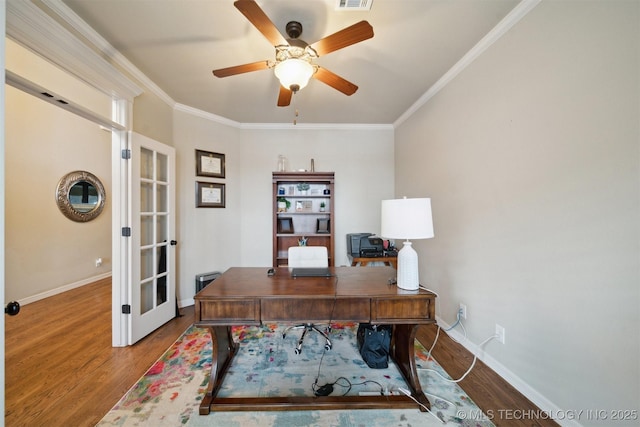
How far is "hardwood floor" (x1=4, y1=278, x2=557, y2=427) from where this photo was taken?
1.39m

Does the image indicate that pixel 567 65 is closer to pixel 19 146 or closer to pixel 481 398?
pixel 481 398

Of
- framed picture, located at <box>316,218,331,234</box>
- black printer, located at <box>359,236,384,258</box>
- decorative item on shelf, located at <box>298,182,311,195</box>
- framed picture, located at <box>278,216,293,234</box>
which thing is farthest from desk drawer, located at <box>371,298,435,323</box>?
decorative item on shelf, located at <box>298,182,311,195</box>

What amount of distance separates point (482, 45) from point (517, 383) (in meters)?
2.52

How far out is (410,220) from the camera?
132 cm

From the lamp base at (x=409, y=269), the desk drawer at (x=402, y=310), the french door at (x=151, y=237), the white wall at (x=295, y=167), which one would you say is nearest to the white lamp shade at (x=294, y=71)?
the lamp base at (x=409, y=269)

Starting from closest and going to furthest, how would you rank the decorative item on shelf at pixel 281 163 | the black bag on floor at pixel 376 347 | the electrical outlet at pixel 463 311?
1. the black bag on floor at pixel 376 347
2. the electrical outlet at pixel 463 311
3. the decorative item on shelf at pixel 281 163

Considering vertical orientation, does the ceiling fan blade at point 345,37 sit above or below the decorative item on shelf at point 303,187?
above

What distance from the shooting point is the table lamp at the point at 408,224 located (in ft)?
4.34

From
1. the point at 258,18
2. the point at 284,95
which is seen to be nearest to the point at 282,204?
the point at 284,95

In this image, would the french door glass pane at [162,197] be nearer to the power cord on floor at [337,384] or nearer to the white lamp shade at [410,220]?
the power cord on floor at [337,384]

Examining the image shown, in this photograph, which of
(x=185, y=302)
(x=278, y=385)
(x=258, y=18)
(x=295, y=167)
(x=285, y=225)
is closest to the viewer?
(x=258, y=18)

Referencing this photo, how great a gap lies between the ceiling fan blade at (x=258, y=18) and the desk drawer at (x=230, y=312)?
5.20ft

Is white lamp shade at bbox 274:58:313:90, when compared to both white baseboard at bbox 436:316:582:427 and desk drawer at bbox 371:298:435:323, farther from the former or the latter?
white baseboard at bbox 436:316:582:427

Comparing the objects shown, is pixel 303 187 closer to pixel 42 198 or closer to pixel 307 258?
pixel 307 258
